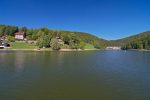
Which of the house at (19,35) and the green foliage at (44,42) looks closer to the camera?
the green foliage at (44,42)

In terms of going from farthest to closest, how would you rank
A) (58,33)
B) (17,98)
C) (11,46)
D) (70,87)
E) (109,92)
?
(58,33)
(11,46)
(70,87)
(109,92)
(17,98)

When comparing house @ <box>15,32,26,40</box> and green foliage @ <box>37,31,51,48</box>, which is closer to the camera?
green foliage @ <box>37,31,51,48</box>

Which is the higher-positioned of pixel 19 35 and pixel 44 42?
pixel 19 35

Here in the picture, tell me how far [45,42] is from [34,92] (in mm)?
128684

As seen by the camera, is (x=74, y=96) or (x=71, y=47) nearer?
(x=74, y=96)

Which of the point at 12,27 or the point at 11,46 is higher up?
the point at 12,27

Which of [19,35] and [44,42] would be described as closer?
[44,42]

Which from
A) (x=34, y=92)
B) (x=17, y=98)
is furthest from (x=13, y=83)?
(x=17, y=98)

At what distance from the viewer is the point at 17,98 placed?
18391 millimetres

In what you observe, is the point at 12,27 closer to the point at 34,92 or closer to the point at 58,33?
the point at 58,33

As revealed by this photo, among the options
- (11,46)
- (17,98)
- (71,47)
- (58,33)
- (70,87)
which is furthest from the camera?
(58,33)

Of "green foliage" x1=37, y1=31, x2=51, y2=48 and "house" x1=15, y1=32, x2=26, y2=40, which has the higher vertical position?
"house" x1=15, y1=32, x2=26, y2=40

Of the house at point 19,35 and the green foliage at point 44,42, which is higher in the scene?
the house at point 19,35

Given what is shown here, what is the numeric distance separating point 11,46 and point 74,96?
13201 centimetres
